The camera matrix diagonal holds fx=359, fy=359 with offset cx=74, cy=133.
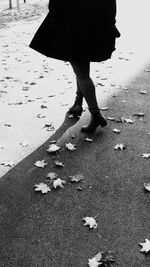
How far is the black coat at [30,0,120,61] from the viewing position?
10.1 feet

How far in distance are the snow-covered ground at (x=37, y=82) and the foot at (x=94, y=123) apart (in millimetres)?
390

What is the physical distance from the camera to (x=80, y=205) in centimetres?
271

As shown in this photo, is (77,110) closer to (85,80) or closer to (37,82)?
(85,80)

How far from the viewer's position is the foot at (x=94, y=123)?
3692mm

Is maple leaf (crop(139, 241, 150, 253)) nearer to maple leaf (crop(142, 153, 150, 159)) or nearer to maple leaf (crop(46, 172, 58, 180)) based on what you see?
maple leaf (crop(46, 172, 58, 180))

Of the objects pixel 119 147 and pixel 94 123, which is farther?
pixel 94 123

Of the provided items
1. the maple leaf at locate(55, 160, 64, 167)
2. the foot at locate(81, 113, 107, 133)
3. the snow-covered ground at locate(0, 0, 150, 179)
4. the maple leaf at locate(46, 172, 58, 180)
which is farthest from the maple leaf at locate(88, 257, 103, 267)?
the foot at locate(81, 113, 107, 133)

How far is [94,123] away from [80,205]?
1.22 m

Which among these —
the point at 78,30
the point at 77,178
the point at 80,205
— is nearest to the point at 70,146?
the point at 77,178

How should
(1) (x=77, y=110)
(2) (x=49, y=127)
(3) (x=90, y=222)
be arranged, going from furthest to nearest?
1. (1) (x=77, y=110)
2. (2) (x=49, y=127)
3. (3) (x=90, y=222)

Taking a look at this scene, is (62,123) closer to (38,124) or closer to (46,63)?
(38,124)

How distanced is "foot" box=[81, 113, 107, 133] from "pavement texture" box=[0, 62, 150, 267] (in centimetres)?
8

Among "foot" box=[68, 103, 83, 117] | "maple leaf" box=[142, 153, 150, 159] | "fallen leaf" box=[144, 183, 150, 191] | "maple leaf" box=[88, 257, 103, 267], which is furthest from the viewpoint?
"foot" box=[68, 103, 83, 117]

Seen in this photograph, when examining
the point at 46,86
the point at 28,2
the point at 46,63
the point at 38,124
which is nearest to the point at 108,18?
the point at 38,124
